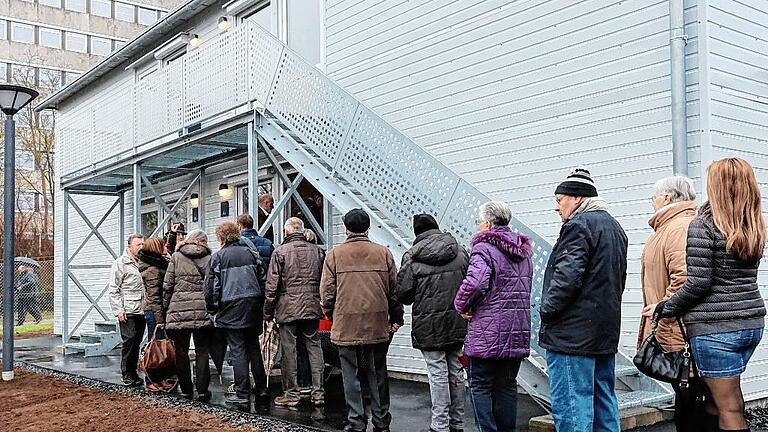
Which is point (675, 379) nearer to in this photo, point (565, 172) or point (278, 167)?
point (565, 172)

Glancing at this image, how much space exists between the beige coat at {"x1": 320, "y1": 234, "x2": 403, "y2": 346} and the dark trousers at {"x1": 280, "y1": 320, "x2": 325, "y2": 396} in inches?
40.3

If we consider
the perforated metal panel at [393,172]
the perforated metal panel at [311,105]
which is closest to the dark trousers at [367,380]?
the perforated metal panel at [393,172]

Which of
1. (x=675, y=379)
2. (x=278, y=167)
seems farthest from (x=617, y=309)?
(x=278, y=167)

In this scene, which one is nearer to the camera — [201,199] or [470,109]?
[470,109]

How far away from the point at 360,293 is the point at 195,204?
816cm

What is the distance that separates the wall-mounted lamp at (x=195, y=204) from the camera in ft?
44.5

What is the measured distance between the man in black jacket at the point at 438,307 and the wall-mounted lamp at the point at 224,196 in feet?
22.2

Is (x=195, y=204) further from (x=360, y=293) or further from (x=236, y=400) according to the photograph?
(x=360, y=293)

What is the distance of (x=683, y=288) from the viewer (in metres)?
3.92

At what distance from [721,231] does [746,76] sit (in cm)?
364

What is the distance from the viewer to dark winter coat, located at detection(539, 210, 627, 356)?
4.29m

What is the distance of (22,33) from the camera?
157 ft

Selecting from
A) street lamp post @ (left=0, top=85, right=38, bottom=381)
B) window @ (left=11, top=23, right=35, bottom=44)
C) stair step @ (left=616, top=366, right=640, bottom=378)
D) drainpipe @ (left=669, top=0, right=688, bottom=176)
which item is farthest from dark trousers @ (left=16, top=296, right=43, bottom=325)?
window @ (left=11, top=23, right=35, bottom=44)

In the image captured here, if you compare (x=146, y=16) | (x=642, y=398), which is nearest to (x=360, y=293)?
(x=642, y=398)
